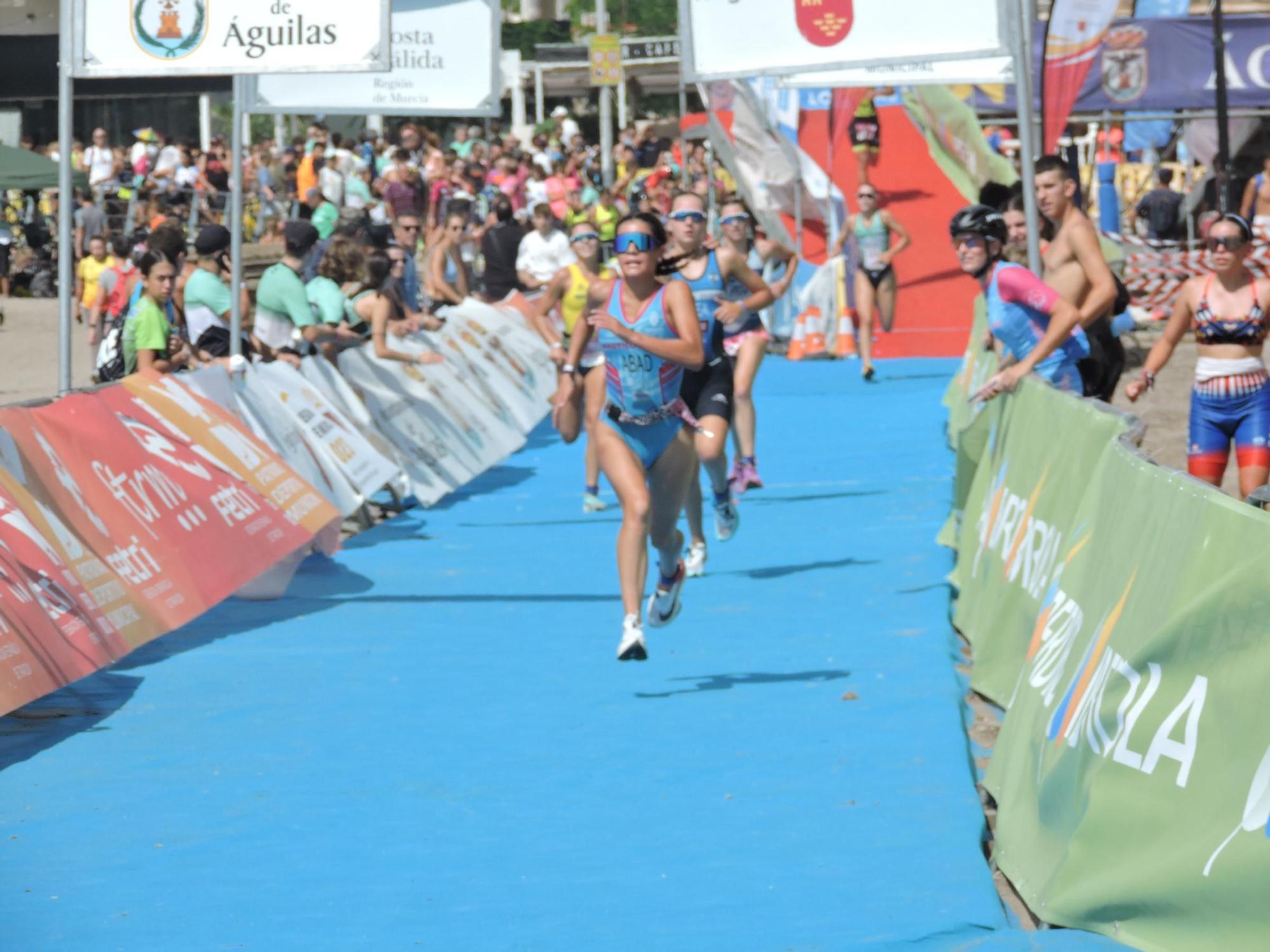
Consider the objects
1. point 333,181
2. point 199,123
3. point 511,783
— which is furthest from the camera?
point 199,123

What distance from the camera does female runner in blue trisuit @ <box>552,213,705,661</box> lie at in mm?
8117

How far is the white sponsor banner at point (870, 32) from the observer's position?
33.5 feet

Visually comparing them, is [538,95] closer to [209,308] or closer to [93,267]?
[93,267]

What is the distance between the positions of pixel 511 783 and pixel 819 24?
17.3 feet

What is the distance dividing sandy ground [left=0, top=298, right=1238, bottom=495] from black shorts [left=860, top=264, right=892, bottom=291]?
116 inches

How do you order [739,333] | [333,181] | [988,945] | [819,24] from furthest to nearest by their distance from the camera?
[333,181]
[739,333]
[819,24]
[988,945]

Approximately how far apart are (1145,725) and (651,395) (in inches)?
161

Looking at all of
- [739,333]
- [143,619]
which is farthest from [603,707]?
[739,333]

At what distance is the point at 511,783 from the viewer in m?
6.50

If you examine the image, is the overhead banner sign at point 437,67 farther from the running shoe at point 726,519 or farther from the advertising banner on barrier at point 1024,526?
the advertising banner on barrier at point 1024,526

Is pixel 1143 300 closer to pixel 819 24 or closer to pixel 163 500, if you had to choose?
pixel 819 24

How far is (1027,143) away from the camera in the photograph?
1002 centimetres

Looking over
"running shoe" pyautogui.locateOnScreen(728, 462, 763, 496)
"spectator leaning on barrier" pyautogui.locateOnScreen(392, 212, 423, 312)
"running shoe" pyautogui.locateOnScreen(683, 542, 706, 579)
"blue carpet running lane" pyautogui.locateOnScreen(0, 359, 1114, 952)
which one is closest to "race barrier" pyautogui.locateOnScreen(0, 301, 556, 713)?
"blue carpet running lane" pyautogui.locateOnScreen(0, 359, 1114, 952)

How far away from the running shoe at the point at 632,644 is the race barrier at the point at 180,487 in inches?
83.4
